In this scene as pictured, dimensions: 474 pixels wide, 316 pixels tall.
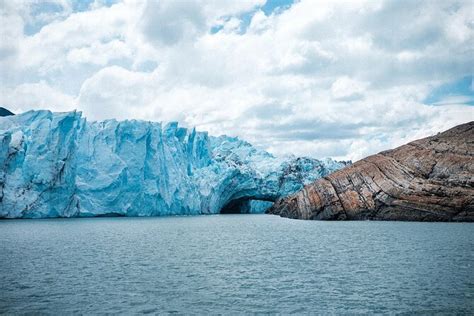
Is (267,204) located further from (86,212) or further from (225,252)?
(225,252)

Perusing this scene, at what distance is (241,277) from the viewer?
62.6 feet

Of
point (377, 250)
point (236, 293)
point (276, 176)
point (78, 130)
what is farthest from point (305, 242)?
point (276, 176)

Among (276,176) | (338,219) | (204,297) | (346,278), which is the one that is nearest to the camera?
(204,297)

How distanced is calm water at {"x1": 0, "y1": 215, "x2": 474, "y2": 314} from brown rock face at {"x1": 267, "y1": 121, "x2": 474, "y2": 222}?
19.5 meters

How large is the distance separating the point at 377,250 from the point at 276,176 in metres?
66.5

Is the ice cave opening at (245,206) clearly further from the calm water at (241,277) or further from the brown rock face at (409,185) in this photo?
the calm water at (241,277)

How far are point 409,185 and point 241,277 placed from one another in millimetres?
37810

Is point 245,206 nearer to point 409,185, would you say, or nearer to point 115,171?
point 115,171

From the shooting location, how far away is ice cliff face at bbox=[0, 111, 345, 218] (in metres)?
56.5

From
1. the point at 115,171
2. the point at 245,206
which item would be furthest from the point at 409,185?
the point at 245,206

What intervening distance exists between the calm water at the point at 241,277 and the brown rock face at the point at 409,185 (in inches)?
768

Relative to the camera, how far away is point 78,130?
65.0m

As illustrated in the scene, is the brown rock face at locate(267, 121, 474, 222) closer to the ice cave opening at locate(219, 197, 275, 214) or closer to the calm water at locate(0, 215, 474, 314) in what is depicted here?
the calm water at locate(0, 215, 474, 314)

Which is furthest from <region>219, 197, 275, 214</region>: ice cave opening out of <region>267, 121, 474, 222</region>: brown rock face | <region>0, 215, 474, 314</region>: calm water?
<region>0, 215, 474, 314</region>: calm water
